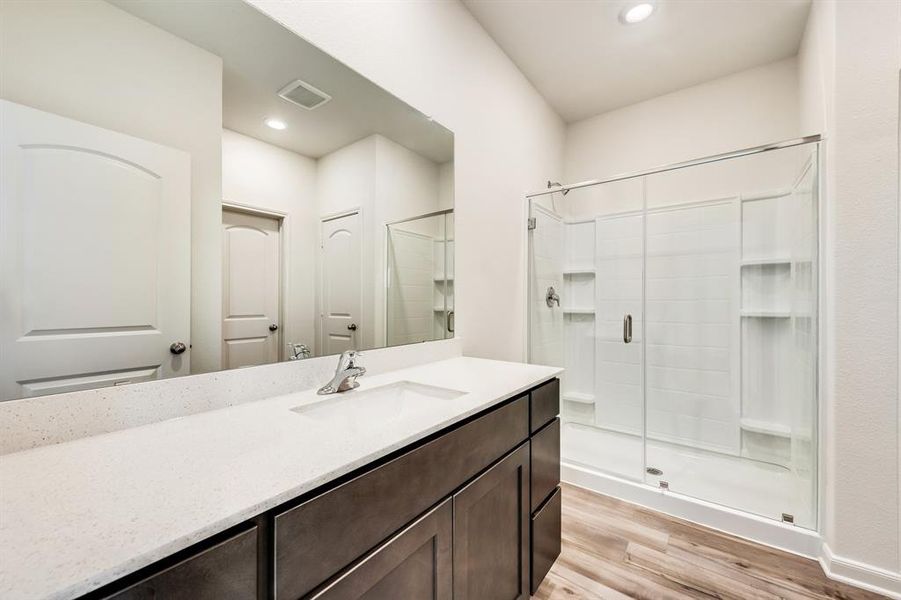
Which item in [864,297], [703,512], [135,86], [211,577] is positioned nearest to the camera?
[211,577]

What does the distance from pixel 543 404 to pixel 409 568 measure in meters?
0.80

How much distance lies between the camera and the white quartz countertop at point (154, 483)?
16.2 inches

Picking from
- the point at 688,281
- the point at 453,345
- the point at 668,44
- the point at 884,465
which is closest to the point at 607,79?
the point at 668,44

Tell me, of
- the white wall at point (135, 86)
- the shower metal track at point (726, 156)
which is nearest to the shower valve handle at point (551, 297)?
the shower metal track at point (726, 156)

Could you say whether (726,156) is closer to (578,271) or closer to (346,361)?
(578,271)

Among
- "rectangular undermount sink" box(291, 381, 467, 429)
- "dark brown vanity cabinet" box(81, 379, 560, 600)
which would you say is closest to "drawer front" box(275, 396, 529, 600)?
"dark brown vanity cabinet" box(81, 379, 560, 600)

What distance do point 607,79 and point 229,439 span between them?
10.3ft

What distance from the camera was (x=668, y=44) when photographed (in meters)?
2.32

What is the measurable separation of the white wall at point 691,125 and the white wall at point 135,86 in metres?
3.00

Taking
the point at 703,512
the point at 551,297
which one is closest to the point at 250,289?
the point at 551,297

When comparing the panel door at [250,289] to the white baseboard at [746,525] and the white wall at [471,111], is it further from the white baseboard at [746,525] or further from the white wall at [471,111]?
the white baseboard at [746,525]

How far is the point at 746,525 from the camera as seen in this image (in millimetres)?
1773

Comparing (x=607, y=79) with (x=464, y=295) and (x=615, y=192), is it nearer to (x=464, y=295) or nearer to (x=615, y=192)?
(x=615, y=192)

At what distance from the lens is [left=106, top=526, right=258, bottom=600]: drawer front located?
1.43ft
